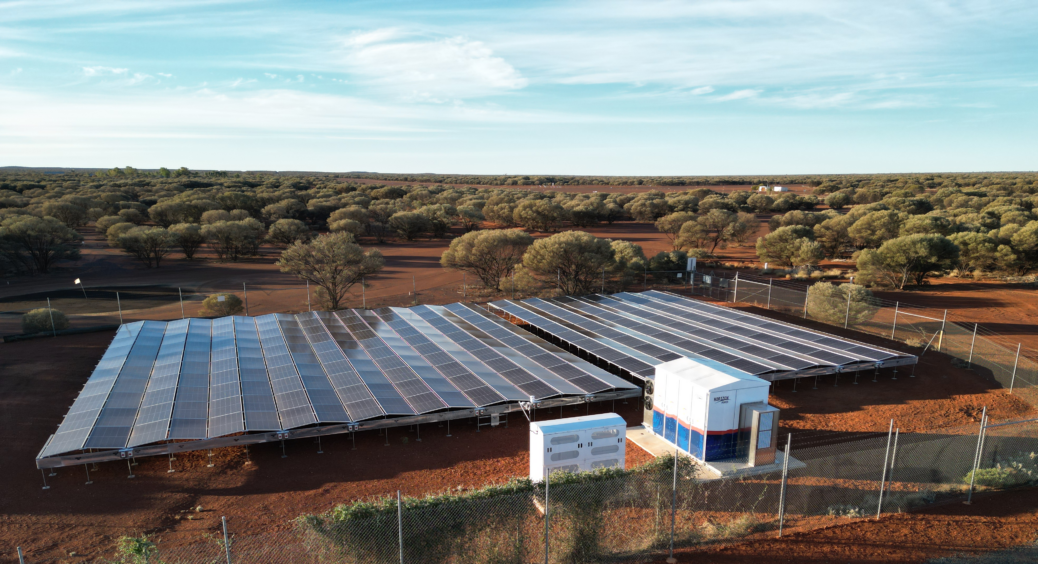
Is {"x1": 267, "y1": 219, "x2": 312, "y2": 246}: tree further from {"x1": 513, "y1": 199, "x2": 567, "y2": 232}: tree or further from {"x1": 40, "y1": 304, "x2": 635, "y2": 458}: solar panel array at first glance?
{"x1": 40, "y1": 304, "x2": 635, "y2": 458}: solar panel array

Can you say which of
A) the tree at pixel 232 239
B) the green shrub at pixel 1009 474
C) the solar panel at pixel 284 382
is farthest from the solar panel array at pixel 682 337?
the tree at pixel 232 239

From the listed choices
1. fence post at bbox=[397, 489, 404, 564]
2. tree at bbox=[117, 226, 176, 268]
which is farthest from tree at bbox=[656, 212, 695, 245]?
fence post at bbox=[397, 489, 404, 564]

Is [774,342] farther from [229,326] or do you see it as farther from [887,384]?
[229,326]

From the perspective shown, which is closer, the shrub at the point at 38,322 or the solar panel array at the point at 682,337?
the solar panel array at the point at 682,337

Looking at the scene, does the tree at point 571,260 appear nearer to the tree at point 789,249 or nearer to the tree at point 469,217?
the tree at point 789,249

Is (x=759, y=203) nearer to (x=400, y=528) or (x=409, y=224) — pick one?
(x=409, y=224)

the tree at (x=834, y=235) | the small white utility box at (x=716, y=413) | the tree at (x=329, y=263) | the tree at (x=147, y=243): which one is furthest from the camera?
the tree at (x=834, y=235)

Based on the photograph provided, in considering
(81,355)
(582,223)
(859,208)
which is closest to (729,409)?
(81,355)
